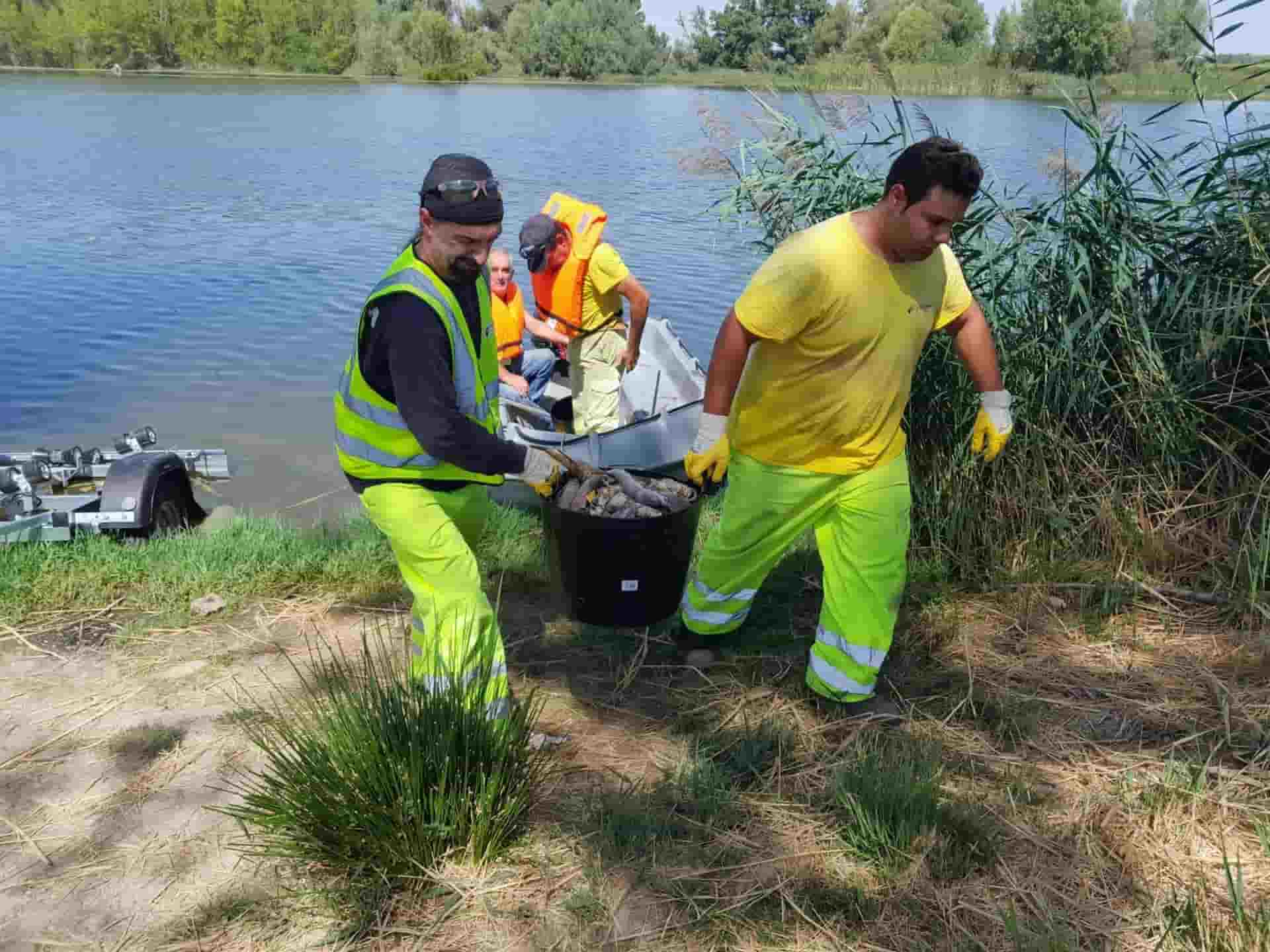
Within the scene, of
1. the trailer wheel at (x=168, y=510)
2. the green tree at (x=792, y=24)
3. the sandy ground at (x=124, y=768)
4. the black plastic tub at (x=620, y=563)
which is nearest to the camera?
the sandy ground at (x=124, y=768)

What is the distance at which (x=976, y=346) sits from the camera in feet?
12.3

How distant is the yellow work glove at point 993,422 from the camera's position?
3.90 m

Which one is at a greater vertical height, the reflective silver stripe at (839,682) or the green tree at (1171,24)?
the green tree at (1171,24)

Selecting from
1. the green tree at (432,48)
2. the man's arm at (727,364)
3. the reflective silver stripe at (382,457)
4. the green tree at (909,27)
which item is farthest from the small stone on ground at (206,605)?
the green tree at (432,48)

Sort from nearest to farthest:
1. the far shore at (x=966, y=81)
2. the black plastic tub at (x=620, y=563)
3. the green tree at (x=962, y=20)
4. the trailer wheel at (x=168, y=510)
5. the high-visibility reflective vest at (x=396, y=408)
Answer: the high-visibility reflective vest at (x=396, y=408), the black plastic tub at (x=620, y=563), the far shore at (x=966, y=81), the trailer wheel at (x=168, y=510), the green tree at (x=962, y=20)

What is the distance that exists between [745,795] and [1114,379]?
8.55 feet

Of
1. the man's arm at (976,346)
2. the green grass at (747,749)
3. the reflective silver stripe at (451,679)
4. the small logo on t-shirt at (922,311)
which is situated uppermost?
the small logo on t-shirt at (922,311)

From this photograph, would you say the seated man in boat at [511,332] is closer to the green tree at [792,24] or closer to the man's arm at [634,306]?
the man's arm at [634,306]

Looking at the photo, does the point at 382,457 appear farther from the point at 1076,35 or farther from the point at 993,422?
the point at 1076,35

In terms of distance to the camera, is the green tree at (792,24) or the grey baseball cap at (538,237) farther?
the green tree at (792,24)

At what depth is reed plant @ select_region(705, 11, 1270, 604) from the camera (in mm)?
4355

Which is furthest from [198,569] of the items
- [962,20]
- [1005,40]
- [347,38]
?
[347,38]

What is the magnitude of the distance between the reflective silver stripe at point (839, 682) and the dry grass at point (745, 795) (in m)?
0.12

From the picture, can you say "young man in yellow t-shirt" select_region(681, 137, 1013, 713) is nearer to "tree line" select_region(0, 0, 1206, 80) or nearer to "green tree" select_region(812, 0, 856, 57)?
"green tree" select_region(812, 0, 856, 57)
